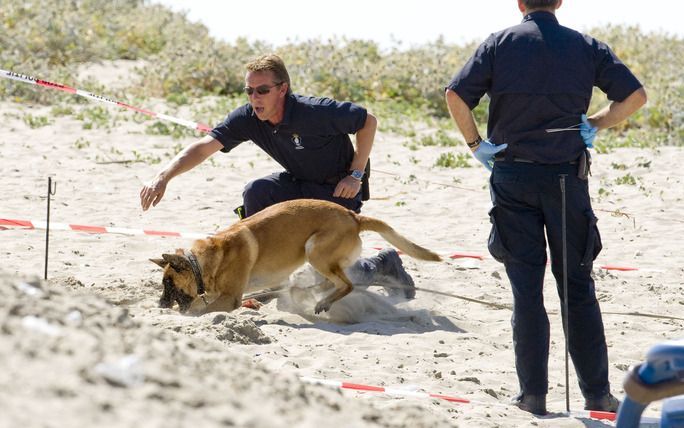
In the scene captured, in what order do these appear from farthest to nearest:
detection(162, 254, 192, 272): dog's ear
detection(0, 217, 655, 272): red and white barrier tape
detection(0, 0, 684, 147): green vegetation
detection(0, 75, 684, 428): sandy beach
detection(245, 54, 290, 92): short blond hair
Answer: detection(0, 0, 684, 147): green vegetation → detection(0, 217, 655, 272): red and white barrier tape → detection(245, 54, 290, 92): short blond hair → detection(162, 254, 192, 272): dog's ear → detection(0, 75, 684, 428): sandy beach

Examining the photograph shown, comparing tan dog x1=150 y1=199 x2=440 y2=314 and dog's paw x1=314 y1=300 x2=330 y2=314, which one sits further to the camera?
dog's paw x1=314 y1=300 x2=330 y2=314

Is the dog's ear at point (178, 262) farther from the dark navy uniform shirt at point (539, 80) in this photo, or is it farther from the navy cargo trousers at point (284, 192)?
the dark navy uniform shirt at point (539, 80)

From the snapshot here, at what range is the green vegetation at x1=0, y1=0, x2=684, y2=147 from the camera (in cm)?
1389

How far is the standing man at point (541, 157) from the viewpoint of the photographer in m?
4.93

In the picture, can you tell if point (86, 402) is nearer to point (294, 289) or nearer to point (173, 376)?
point (173, 376)

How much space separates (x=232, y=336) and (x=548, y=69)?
219cm

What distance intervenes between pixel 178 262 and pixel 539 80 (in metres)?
2.61

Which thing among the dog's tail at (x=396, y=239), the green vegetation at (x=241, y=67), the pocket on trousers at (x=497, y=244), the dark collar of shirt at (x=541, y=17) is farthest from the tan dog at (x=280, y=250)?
the green vegetation at (x=241, y=67)

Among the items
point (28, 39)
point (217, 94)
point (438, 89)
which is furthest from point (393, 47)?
point (28, 39)

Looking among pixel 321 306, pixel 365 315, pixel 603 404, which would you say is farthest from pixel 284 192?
pixel 603 404

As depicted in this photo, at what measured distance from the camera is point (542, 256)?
507 centimetres

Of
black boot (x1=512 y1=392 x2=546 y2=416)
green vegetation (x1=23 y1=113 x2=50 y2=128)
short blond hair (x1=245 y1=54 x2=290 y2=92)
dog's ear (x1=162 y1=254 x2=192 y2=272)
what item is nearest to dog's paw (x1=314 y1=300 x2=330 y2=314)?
dog's ear (x1=162 y1=254 x2=192 y2=272)

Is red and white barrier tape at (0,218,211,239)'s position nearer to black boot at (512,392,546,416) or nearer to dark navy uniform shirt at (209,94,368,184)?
dark navy uniform shirt at (209,94,368,184)

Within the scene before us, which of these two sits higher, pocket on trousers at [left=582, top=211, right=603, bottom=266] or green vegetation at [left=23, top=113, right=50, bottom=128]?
green vegetation at [left=23, top=113, right=50, bottom=128]
